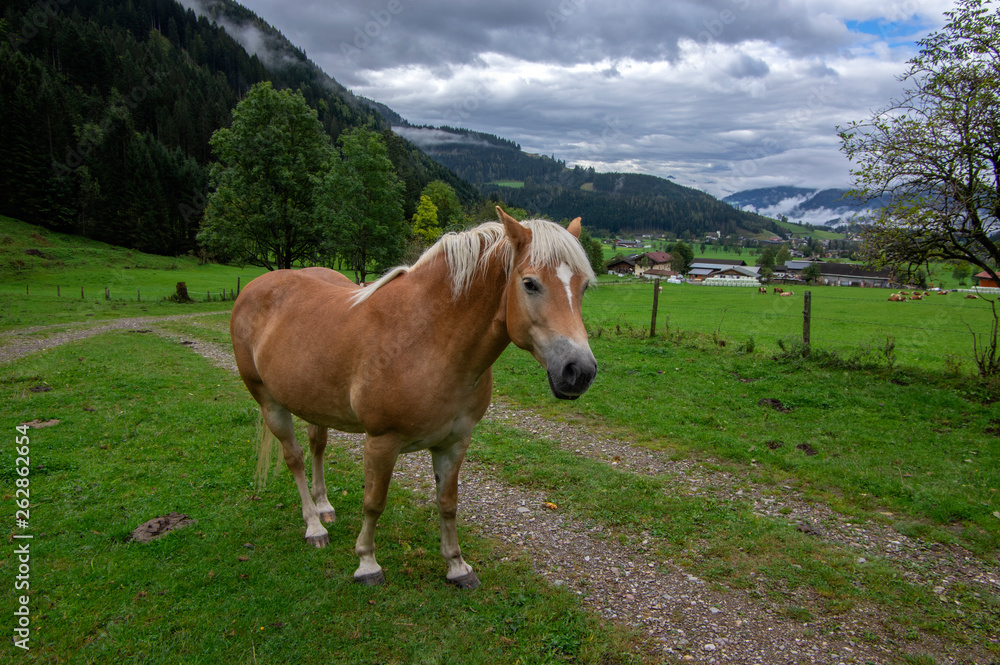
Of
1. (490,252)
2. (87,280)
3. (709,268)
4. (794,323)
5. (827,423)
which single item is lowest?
(827,423)

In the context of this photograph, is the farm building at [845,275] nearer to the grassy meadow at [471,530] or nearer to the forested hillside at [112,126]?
the forested hillside at [112,126]

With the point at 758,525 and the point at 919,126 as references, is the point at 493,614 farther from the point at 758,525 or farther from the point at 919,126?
the point at 919,126

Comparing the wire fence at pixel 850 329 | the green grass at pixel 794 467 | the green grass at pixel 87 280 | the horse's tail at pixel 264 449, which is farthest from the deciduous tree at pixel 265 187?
the horse's tail at pixel 264 449

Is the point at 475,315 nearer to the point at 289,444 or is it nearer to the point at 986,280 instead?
the point at 289,444

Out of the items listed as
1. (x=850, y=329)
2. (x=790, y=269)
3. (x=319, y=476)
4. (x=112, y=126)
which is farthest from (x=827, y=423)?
(x=790, y=269)

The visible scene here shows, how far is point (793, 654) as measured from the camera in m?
3.41

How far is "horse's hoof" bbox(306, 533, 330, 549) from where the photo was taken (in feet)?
15.0

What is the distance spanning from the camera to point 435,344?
3.46m

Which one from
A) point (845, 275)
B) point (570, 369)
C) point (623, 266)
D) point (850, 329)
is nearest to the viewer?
point (570, 369)

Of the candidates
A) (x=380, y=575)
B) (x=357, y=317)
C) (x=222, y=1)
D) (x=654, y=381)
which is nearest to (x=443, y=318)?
(x=357, y=317)

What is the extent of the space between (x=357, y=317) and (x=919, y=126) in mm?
11334
